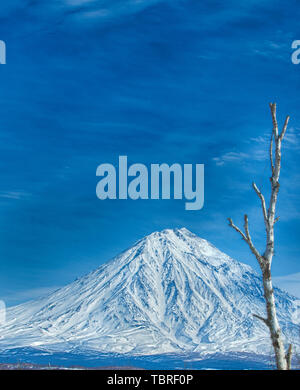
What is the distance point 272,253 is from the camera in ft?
23.3

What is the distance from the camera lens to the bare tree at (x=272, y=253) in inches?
270

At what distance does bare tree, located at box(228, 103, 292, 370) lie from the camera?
687 centimetres
